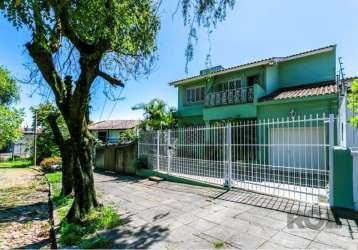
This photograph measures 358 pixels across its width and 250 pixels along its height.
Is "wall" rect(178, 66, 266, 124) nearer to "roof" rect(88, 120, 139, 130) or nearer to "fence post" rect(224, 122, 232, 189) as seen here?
"fence post" rect(224, 122, 232, 189)

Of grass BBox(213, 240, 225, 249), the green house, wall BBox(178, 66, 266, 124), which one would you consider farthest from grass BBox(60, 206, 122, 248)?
wall BBox(178, 66, 266, 124)

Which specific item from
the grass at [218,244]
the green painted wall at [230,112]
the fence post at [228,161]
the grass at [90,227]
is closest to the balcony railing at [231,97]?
the green painted wall at [230,112]

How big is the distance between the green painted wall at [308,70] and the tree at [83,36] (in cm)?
1217

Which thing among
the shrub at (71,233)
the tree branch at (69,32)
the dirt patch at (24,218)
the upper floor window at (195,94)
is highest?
the upper floor window at (195,94)

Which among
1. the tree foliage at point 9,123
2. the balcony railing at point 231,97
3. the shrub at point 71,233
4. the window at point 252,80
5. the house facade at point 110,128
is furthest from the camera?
the house facade at point 110,128

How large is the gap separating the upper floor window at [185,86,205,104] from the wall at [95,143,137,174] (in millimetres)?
8757

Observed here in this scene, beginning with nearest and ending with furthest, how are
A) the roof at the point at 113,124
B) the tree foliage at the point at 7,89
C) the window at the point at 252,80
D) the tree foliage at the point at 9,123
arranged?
1. the window at the point at 252,80
2. the tree foliage at the point at 9,123
3. the tree foliage at the point at 7,89
4. the roof at the point at 113,124

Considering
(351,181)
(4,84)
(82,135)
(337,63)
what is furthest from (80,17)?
(4,84)

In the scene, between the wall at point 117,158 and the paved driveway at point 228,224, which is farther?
the wall at point 117,158

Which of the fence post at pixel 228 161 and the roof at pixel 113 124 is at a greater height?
the roof at pixel 113 124

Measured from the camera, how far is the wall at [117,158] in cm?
1393

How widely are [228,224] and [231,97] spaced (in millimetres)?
13319

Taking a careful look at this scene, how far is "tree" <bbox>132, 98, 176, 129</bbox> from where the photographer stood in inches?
795

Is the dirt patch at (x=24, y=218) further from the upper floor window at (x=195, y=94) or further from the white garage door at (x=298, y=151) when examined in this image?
the upper floor window at (x=195, y=94)
